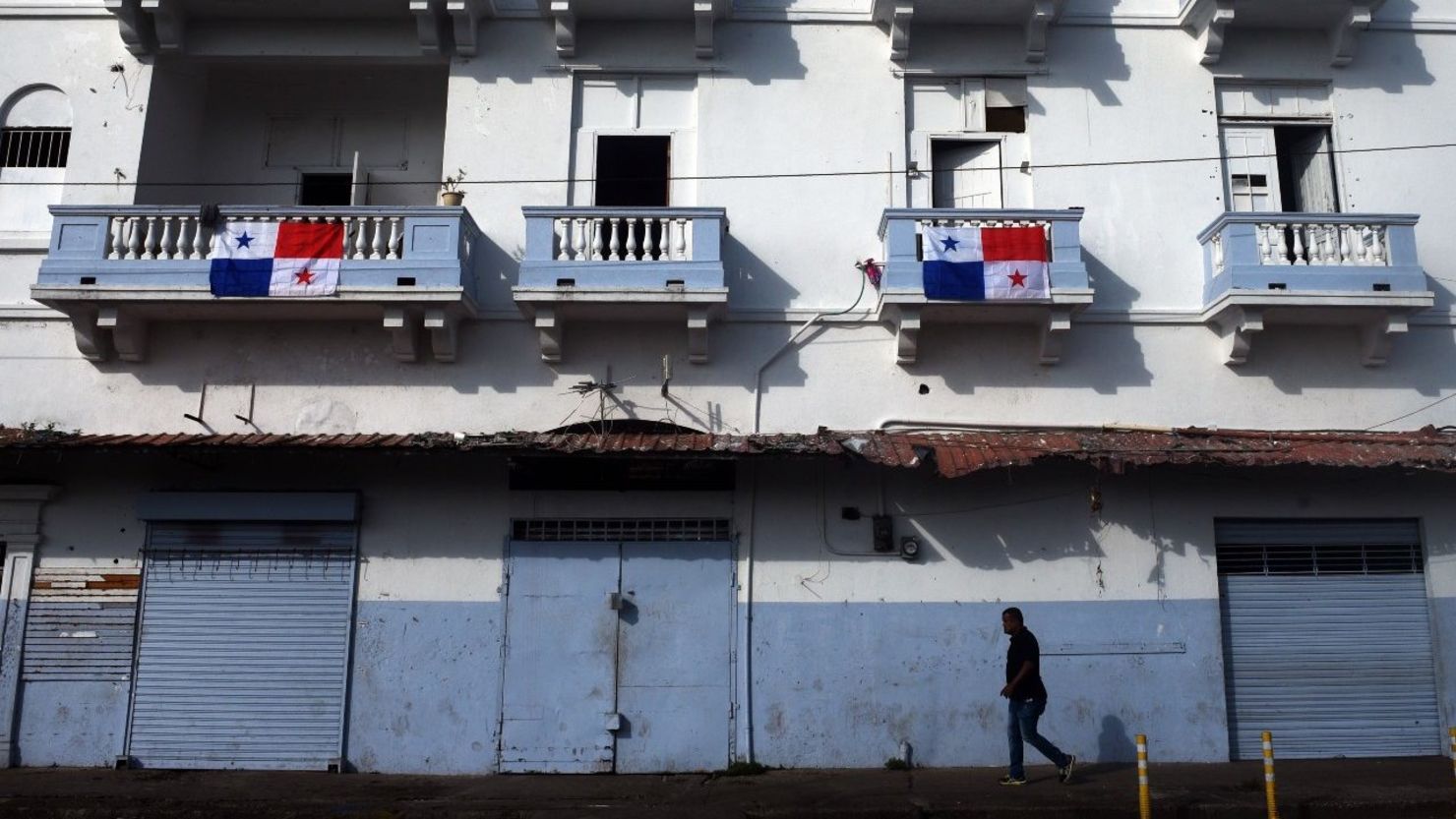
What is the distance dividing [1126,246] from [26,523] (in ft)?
39.4

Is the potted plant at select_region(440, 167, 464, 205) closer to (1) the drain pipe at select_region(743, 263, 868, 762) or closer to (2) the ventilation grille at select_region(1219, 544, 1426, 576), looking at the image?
(1) the drain pipe at select_region(743, 263, 868, 762)

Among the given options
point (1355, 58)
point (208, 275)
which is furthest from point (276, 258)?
point (1355, 58)

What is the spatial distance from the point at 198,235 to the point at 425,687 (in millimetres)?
5273

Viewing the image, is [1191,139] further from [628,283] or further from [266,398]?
[266,398]

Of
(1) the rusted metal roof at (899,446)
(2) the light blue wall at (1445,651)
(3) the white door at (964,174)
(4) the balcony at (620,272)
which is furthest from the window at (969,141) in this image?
(2) the light blue wall at (1445,651)

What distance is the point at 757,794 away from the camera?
29.6 feet

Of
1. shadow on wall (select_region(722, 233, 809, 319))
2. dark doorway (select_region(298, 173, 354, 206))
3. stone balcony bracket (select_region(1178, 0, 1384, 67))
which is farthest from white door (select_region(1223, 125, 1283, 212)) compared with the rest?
dark doorway (select_region(298, 173, 354, 206))

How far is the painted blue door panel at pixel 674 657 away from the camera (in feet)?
33.2

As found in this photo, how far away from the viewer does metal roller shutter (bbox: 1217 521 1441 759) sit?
34.2ft

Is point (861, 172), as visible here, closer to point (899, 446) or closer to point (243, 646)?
point (899, 446)

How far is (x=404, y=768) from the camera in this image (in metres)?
10.1

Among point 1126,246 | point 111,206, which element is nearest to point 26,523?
point 111,206

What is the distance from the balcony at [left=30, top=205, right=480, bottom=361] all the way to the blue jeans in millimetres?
6628

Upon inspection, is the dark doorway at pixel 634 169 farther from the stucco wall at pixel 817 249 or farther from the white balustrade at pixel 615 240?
the white balustrade at pixel 615 240
